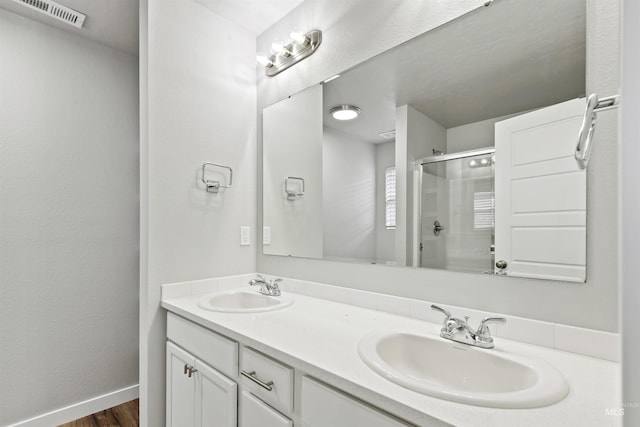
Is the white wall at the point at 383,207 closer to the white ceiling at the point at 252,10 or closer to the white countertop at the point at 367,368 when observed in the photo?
the white countertop at the point at 367,368

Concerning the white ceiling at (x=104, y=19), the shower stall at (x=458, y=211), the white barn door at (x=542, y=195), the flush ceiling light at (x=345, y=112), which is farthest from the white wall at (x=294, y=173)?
the white ceiling at (x=104, y=19)

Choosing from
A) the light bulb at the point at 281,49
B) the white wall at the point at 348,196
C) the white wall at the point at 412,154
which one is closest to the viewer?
the white wall at the point at 412,154

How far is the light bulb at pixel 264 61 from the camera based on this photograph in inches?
77.0

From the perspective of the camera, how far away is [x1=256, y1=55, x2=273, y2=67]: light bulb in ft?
6.41

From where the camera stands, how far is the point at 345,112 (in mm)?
1607

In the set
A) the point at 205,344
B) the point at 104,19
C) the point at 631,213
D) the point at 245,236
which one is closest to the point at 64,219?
the point at 245,236

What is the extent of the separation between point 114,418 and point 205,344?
1375 mm

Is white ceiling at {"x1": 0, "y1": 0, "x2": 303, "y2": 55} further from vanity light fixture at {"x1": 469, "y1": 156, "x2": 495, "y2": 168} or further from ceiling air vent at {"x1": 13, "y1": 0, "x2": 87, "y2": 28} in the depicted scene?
vanity light fixture at {"x1": 469, "y1": 156, "x2": 495, "y2": 168}

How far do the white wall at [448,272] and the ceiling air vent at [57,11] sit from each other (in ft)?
3.83

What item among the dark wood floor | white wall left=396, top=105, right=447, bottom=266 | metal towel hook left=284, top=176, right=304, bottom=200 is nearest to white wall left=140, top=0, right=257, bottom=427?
metal towel hook left=284, top=176, right=304, bottom=200

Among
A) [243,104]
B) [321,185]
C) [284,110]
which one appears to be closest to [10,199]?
[243,104]

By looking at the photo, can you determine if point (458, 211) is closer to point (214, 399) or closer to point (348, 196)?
Answer: point (348, 196)

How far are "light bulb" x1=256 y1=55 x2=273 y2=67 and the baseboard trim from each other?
7.95 feet

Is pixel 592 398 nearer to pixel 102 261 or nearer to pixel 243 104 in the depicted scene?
pixel 243 104
